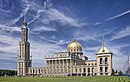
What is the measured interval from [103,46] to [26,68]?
5612 centimetres

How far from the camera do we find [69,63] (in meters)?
140

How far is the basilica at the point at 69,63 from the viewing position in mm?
132750

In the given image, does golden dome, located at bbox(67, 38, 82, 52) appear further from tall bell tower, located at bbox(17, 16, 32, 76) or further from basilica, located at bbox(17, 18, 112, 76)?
tall bell tower, located at bbox(17, 16, 32, 76)

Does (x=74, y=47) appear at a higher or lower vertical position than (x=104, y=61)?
higher

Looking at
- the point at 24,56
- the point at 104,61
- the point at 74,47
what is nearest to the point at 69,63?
the point at 74,47

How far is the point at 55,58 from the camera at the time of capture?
144000 mm

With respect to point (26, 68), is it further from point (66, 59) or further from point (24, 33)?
point (66, 59)

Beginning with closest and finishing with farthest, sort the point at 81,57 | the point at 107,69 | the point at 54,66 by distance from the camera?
the point at 107,69 < the point at 54,66 < the point at 81,57

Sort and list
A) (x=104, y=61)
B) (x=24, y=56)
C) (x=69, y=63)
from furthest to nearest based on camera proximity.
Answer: (x=24, y=56)
(x=69, y=63)
(x=104, y=61)

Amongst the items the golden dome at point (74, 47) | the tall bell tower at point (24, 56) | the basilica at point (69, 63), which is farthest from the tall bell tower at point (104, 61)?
the tall bell tower at point (24, 56)

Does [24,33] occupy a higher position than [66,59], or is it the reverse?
[24,33]

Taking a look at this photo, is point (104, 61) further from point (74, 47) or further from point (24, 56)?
point (24, 56)

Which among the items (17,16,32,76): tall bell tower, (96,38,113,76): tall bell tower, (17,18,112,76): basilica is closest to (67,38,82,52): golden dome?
(17,18,112,76): basilica

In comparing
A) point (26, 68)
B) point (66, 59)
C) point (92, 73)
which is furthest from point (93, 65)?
point (26, 68)
